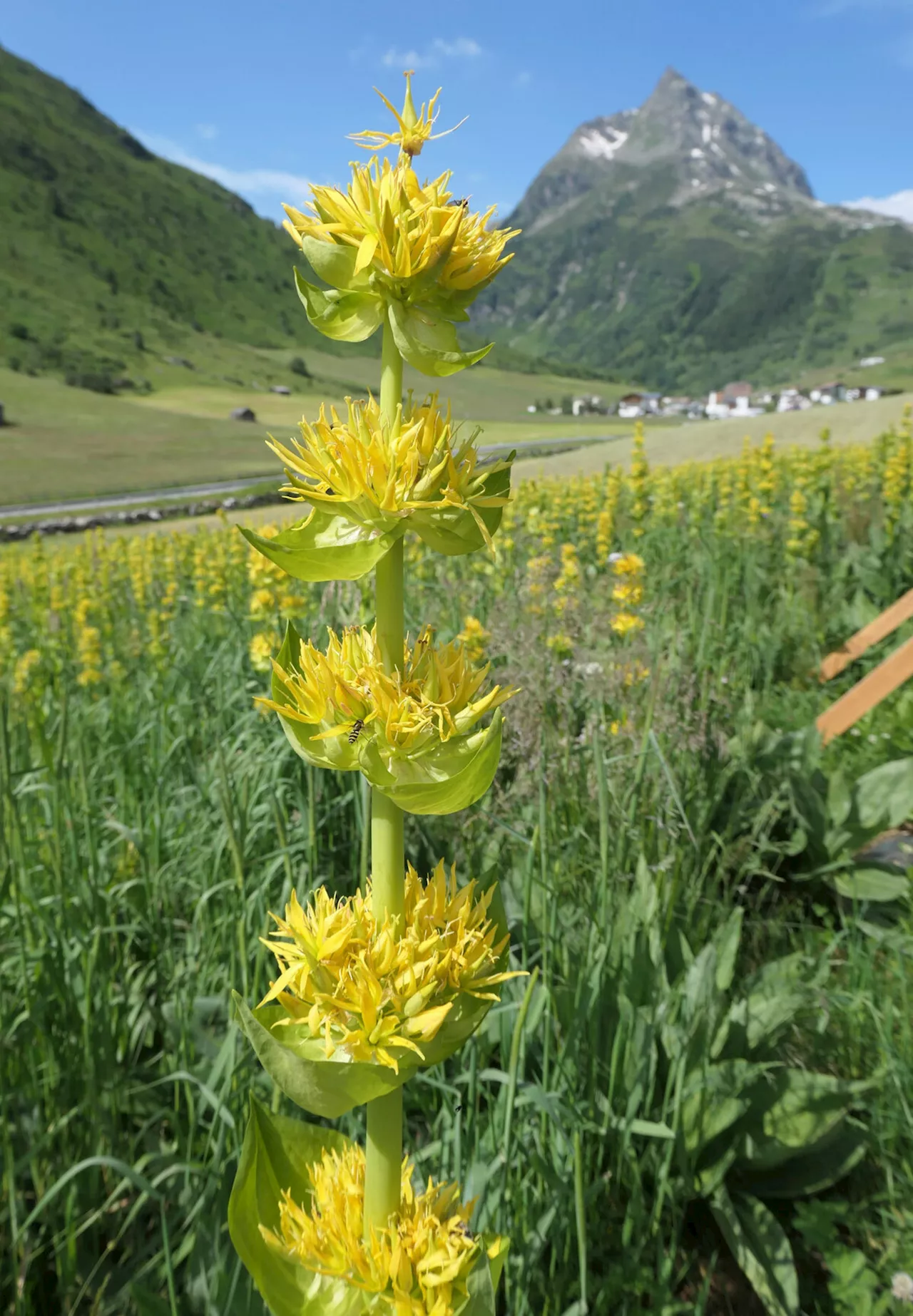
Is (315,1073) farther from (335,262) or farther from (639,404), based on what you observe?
(639,404)

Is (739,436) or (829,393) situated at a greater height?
(829,393)

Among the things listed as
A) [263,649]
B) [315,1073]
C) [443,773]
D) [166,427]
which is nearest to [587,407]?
[166,427]

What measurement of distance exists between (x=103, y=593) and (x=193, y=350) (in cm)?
13274

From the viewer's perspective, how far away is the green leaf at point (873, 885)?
339 centimetres

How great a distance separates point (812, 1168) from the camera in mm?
2275

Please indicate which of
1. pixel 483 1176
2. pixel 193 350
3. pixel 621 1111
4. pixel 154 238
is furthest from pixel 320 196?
pixel 154 238

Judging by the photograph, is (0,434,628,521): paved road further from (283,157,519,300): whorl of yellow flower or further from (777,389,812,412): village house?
(777,389,812,412): village house

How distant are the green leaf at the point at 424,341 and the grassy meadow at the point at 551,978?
1.12 m

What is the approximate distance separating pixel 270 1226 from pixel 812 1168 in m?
1.81

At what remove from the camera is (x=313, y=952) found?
1098mm

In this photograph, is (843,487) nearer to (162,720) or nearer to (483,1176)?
(162,720)

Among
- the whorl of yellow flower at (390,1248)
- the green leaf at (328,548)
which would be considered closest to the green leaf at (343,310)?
the green leaf at (328,548)

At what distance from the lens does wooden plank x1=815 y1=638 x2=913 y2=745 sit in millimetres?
3920

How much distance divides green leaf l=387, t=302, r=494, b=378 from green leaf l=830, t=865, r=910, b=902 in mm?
3048
